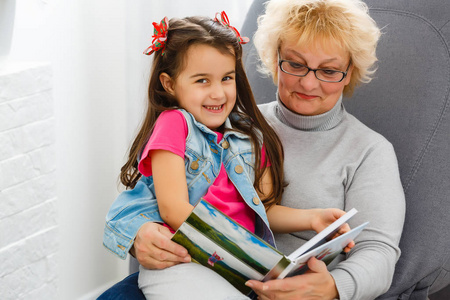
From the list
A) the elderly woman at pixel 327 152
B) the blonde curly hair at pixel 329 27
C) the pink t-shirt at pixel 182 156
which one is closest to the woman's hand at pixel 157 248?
the elderly woman at pixel 327 152

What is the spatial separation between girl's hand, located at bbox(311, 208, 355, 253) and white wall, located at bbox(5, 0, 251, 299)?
0.95m

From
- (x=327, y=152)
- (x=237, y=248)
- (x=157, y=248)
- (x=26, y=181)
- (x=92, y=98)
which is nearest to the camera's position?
(x=237, y=248)

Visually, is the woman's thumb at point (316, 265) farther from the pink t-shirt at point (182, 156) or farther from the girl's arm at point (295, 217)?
the pink t-shirt at point (182, 156)

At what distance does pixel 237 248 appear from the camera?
1187mm

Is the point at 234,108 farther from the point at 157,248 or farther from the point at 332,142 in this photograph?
the point at 157,248

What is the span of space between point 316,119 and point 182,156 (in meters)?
0.39

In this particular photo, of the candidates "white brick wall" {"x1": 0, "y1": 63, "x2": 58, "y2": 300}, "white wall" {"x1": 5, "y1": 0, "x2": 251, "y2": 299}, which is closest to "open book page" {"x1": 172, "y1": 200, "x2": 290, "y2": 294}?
"white brick wall" {"x1": 0, "y1": 63, "x2": 58, "y2": 300}

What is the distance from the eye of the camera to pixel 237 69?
58.4 inches

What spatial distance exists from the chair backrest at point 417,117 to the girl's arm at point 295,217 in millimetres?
238

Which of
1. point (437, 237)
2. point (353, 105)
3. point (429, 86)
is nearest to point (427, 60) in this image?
point (429, 86)

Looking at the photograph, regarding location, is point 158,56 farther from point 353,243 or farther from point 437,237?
point 437,237

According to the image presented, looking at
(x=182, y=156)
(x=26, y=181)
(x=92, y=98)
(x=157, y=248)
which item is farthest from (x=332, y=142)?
(x=92, y=98)

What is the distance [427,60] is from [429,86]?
0.07 metres

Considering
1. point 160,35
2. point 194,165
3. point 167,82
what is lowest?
point 194,165
